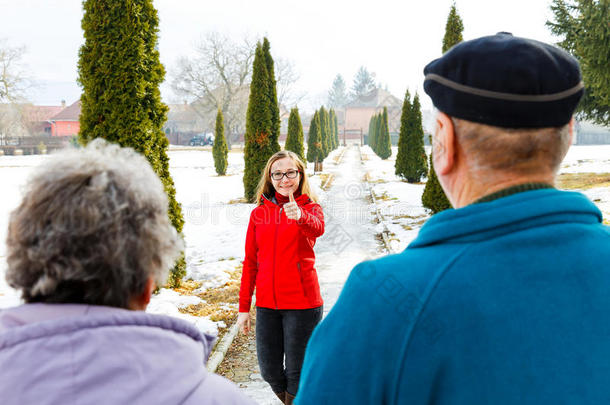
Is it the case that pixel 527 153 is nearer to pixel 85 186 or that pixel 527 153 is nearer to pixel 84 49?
pixel 85 186

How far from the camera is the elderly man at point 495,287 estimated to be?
2.91ft

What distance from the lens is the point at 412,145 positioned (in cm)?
2016

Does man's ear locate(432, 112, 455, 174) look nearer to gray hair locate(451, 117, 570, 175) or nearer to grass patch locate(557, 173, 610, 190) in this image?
gray hair locate(451, 117, 570, 175)

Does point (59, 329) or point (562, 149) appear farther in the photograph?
point (562, 149)

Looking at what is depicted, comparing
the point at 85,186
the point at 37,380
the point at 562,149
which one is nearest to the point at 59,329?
the point at 37,380

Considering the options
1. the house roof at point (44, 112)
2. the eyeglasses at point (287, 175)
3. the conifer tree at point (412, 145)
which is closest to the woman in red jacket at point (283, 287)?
the eyeglasses at point (287, 175)

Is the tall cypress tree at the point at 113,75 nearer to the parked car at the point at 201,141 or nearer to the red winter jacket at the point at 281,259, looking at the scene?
the red winter jacket at the point at 281,259

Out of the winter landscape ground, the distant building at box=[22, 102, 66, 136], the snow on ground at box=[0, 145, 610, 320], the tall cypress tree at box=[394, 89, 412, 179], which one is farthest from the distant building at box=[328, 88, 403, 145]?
the winter landscape ground

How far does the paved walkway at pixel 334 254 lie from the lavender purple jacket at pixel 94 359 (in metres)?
3.18

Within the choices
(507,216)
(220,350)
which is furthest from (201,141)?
(507,216)

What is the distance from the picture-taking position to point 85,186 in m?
1.06

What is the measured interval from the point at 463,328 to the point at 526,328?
4.8 inches

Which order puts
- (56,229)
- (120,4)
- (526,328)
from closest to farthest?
1. (526,328)
2. (56,229)
3. (120,4)

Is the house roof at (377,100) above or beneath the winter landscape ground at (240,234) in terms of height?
above
